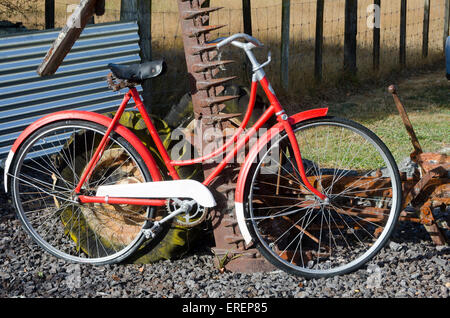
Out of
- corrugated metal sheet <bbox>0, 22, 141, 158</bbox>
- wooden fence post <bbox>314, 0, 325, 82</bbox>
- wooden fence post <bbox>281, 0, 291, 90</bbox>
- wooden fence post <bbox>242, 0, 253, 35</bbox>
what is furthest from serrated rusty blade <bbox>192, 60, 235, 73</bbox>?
wooden fence post <bbox>314, 0, 325, 82</bbox>

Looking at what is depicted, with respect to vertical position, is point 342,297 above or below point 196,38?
below

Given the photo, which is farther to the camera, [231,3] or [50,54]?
[231,3]

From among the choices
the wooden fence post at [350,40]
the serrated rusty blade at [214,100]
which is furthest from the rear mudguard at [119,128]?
the wooden fence post at [350,40]

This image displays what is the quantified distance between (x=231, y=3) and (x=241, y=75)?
1016 centimetres

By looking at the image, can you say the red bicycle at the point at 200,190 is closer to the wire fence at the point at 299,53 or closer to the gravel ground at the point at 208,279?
the gravel ground at the point at 208,279

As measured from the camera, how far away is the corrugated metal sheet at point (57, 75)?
6258 millimetres

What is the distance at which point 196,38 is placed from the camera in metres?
4.27

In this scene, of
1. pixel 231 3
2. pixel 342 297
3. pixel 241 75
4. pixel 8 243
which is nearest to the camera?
pixel 342 297

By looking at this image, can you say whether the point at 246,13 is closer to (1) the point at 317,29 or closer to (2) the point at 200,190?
(1) the point at 317,29

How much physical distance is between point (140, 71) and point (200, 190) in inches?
33.2

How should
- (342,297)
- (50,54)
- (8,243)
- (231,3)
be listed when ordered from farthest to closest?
(231,3)
(8,243)
(50,54)
(342,297)

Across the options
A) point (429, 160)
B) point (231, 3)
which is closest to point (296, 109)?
point (429, 160)

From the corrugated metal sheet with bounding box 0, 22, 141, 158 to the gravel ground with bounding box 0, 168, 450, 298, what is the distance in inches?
79.0

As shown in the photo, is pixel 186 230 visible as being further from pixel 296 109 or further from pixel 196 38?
pixel 296 109
